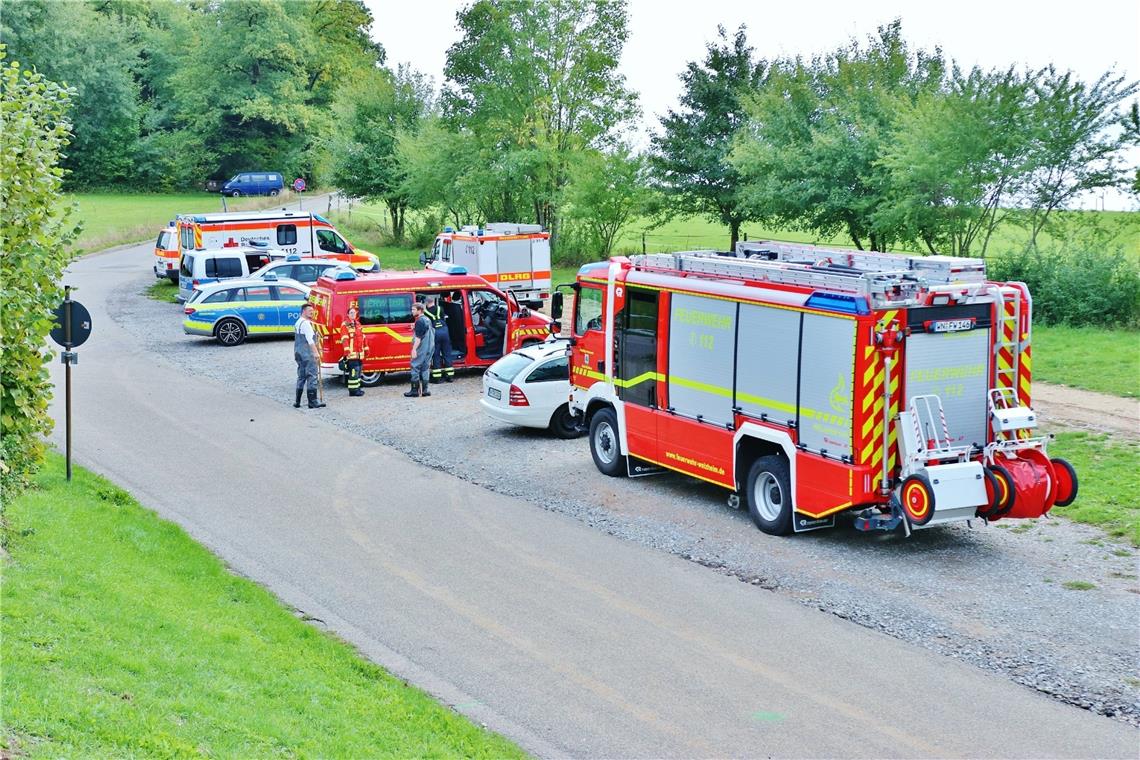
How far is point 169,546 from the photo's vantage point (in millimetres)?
13273

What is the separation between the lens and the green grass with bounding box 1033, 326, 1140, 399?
2255 cm

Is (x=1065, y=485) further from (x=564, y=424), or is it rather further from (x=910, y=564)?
(x=564, y=424)

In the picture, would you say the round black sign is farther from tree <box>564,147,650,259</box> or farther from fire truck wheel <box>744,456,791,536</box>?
tree <box>564,147,650,259</box>

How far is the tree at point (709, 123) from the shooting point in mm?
42406

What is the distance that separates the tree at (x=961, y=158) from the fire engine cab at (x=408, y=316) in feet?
36.7

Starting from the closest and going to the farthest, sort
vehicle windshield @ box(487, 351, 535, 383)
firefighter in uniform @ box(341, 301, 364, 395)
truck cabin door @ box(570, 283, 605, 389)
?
→ 1. truck cabin door @ box(570, 283, 605, 389)
2. vehicle windshield @ box(487, 351, 535, 383)
3. firefighter in uniform @ box(341, 301, 364, 395)

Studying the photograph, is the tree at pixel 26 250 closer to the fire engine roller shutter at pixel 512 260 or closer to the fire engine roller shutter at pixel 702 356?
the fire engine roller shutter at pixel 702 356

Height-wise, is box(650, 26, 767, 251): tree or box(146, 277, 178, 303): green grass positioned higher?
box(650, 26, 767, 251): tree

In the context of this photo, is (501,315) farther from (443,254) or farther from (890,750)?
(890,750)

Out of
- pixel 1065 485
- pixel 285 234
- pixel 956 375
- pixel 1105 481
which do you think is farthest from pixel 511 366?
pixel 285 234

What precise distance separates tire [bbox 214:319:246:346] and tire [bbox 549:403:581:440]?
1357 cm

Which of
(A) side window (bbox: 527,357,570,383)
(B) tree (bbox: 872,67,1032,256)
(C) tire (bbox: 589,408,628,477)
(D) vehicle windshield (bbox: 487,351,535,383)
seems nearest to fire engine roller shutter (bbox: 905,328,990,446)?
(C) tire (bbox: 589,408,628,477)

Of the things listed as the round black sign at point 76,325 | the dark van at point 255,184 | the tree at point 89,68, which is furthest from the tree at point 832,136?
the tree at point 89,68

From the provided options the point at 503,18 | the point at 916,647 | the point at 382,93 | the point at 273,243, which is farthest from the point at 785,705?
the point at 382,93
